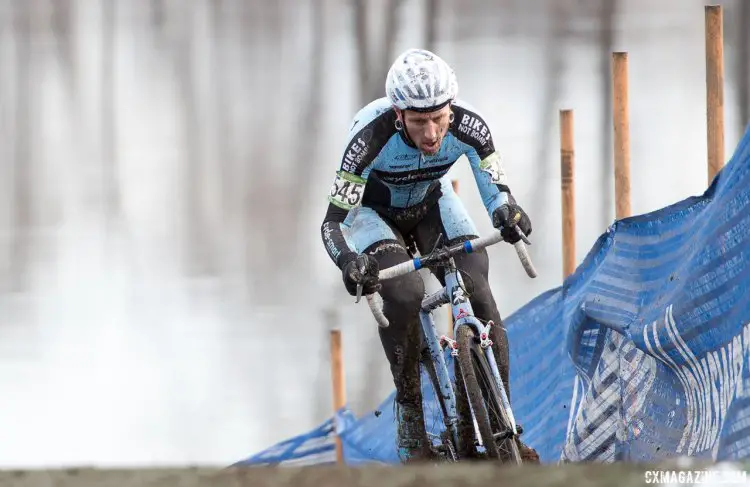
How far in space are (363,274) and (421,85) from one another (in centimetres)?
89

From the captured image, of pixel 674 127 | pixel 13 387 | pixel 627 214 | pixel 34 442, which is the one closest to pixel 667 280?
pixel 627 214

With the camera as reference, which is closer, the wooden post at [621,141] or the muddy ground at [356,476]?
the muddy ground at [356,476]

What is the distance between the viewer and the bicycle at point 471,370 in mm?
6062

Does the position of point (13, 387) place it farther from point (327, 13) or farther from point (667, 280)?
point (667, 280)

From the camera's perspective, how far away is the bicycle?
6062mm

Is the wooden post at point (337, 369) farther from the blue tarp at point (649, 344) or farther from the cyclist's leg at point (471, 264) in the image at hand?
Result: the cyclist's leg at point (471, 264)

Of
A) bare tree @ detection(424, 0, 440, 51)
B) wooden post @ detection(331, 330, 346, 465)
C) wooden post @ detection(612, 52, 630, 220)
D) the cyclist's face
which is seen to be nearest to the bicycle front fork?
the cyclist's face

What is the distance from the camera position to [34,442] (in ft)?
48.9

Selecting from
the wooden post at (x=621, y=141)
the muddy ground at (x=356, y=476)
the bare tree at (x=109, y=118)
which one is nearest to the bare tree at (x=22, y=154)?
the bare tree at (x=109, y=118)

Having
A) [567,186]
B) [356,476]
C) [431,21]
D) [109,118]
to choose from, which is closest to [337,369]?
[567,186]

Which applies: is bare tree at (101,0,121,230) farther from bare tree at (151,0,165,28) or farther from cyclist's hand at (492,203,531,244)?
cyclist's hand at (492,203,531,244)

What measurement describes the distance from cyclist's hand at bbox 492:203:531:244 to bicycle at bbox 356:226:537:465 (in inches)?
1.2

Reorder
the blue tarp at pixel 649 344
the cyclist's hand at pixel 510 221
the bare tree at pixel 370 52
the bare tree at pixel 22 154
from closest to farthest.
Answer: the blue tarp at pixel 649 344 → the cyclist's hand at pixel 510 221 → the bare tree at pixel 22 154 → the bare tree at pixel 370 52

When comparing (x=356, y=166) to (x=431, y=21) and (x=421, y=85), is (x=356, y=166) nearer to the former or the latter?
(x=421, y=85)
